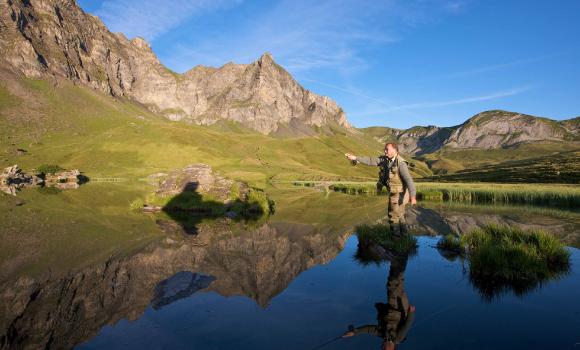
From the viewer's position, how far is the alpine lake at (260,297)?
26.7ft

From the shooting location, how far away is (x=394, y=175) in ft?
50.1

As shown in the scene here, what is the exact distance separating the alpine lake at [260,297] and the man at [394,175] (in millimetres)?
2144

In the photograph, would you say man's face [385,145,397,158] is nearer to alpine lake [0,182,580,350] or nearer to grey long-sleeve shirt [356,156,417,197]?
grey long-sleeve shirt [356,156,417,197]

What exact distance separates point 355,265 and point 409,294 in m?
3.85

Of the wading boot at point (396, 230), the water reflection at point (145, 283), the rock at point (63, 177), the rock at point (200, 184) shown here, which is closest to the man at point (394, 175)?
the wading boot at point (396, 230)

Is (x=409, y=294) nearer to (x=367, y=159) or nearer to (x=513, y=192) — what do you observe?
(x=367, y=159)

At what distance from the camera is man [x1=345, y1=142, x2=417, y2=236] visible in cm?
1479

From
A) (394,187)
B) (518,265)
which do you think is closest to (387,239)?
(394,187)

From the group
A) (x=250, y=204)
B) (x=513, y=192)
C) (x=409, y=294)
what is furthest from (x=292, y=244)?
(x=513, y=192)

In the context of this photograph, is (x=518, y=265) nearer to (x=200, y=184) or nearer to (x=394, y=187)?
(x=394, y=187)

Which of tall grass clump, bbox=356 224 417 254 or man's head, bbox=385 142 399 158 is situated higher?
man's head, bbox=385 142 399 158

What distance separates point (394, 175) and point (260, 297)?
775cm

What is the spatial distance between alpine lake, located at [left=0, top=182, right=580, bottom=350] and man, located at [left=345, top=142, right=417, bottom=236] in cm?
214

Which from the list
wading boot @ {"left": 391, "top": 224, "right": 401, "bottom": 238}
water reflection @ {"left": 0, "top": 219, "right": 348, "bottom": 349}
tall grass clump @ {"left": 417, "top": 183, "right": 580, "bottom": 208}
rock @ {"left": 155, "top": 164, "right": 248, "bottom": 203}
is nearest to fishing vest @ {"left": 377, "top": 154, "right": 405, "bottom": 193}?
wading boot @ {"left": 391, "top": 224, "right": 401, "bottom": 238}
